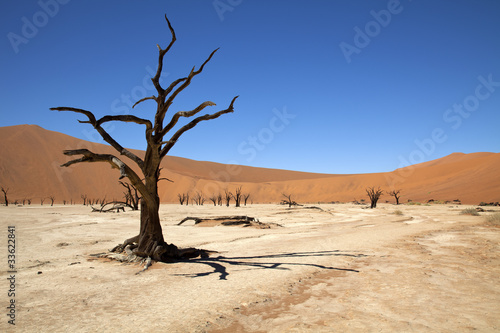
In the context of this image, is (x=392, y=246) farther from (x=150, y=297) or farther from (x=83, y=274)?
(x=83, y=274)

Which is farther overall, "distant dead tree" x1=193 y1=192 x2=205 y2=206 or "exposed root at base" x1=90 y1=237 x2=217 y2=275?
"distant dead tree" x1=193 y1=192 x2=205 y2=206

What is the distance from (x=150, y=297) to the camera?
4.21 meters

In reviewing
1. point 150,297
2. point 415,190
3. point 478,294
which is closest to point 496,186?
point 415,190

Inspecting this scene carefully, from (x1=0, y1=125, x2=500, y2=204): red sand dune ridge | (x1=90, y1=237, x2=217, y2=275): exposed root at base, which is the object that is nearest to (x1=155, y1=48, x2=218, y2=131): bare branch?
(x1=90, y1=237, x2=217, y2=275): exposed root at base

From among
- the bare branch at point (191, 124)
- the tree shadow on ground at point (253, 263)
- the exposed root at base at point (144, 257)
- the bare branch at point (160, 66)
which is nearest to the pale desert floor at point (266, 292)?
the tree shadow on ground at point (253, 263)

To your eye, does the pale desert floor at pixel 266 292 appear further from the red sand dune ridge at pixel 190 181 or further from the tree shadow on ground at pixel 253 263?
the red sand dune ridge at pixel 190 181

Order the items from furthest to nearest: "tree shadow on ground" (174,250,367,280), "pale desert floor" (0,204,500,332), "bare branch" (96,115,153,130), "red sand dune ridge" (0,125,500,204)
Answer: "red sand dune ridge" (0,125,500,204) < "bare branch" (96,115,153,130) < "tree shadow on ground" (174,250,367,280) < "pale desert floor" (0,204,500,332)

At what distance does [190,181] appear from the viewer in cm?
8088

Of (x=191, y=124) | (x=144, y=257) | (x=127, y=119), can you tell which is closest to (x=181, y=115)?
(x=191, y=124)

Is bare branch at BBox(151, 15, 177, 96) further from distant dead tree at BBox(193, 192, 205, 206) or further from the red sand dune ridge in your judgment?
the red sand dune ridge

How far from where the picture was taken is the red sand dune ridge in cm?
5288

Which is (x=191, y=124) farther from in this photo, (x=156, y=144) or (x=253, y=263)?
(x=253, y=263)

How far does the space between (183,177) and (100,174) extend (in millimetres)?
20830

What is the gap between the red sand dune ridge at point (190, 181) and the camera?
52.9m
